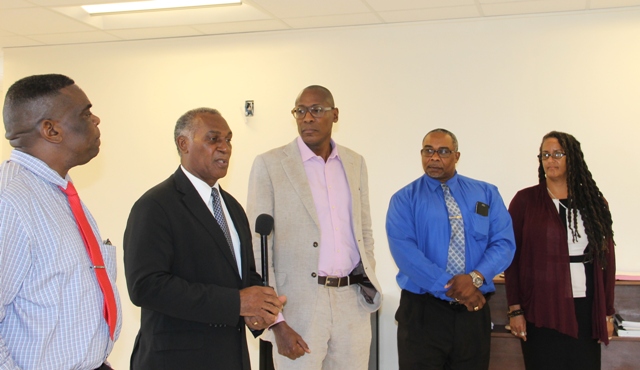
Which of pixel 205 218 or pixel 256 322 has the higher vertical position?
pixel 205 218

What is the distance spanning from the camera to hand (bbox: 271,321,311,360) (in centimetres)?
280

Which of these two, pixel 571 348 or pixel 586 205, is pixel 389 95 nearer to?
pixel 586 205

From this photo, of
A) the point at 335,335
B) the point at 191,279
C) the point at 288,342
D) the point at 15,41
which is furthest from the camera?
the point at 15,41

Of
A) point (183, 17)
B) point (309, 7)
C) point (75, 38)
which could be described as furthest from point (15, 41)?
point (309, 7)

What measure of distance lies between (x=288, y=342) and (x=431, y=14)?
3126mm

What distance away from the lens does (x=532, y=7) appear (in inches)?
185

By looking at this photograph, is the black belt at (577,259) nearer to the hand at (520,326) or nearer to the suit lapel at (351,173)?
the hand at (520,326)

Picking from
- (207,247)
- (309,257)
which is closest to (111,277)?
(207,247)

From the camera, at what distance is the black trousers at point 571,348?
3.44 m

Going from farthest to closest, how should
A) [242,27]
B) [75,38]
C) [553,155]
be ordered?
[75,38]
[242,27]
[553,155]

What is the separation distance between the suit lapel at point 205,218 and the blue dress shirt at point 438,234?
1.35m

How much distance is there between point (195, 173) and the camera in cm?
238

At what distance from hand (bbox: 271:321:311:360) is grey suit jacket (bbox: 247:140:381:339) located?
0.11m

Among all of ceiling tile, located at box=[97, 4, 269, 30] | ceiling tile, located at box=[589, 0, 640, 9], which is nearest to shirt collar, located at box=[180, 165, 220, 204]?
ceiling tile, located at box=[97, 4, 269, 30]
